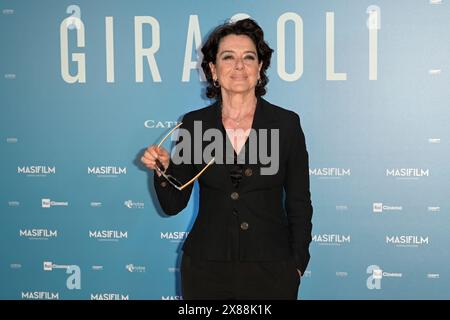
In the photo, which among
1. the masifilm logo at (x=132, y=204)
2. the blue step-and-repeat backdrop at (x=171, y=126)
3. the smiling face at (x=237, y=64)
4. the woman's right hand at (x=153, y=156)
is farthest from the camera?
the masifilm logo at (x=132, y=204)

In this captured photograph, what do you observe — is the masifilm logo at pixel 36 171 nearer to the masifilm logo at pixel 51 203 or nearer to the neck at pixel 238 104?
the masifilm logo at pixel 51 203

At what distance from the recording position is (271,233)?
2102 mm

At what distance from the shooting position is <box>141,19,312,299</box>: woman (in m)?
2.05

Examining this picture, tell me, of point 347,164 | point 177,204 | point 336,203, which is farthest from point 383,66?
point 177,204

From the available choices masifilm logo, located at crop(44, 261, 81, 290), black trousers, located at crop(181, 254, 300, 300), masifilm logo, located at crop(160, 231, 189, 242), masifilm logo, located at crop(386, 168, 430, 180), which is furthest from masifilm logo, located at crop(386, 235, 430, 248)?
masifilm logo, located at crop(44, 261, 81, 290)

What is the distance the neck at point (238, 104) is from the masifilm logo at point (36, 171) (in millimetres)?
1968

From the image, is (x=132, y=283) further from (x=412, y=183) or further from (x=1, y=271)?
(x=412, y=183)

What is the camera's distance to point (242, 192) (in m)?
2.06

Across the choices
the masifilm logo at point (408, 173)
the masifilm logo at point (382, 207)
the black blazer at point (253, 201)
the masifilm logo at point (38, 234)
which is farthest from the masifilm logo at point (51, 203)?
the masifilm logo at point (408, 173)

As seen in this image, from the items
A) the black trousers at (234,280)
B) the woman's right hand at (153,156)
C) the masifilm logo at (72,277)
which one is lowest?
the masifilm logo at (72,277)

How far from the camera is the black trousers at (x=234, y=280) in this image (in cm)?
203

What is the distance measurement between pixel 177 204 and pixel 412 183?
1.99 meters

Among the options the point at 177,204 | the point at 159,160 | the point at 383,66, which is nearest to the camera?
the point at 159,160

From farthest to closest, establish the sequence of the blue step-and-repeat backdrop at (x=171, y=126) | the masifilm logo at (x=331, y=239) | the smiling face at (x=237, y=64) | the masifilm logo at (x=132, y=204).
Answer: the masifilm logo at (x=132, y=204)
the masifilm logo at (x=331, y=239)
the blue step-and-repeat backdrop at (x=171, y=126)
the smiling face at (x=237, y=64)
